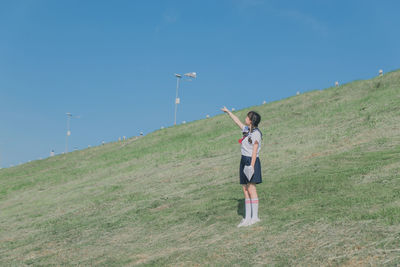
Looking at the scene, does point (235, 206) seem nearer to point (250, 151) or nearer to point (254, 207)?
point (254, 207)

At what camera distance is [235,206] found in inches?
511

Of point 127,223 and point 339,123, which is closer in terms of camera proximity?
point 127,223

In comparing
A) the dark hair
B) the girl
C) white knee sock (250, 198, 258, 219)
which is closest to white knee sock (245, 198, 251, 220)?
the girl

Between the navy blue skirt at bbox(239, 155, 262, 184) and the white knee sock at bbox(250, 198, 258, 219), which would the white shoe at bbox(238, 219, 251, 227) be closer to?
the white knee sock at bbox(250, 198, 258, 219)

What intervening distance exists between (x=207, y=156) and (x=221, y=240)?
1753cm

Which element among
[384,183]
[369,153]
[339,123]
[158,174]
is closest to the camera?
[384,183]

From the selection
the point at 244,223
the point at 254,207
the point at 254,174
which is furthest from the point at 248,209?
the point at 254,174

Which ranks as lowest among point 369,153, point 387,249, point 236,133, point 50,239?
point 387,249

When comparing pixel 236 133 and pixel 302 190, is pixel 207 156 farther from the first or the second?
pixel 302 190

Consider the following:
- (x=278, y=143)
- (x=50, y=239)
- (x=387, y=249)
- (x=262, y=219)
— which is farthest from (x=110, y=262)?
(x=278, y=143)

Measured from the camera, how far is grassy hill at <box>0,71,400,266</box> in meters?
8.51

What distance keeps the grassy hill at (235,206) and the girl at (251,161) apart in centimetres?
46

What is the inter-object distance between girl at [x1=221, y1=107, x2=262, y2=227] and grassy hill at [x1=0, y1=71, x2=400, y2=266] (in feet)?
1.52

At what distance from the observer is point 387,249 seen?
7.27 meters
